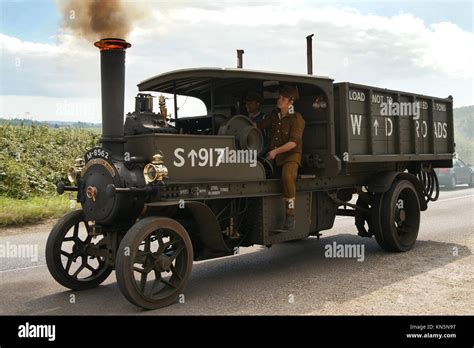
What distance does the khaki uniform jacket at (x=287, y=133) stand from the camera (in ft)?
22.0

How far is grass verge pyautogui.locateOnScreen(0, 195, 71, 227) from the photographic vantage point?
1111 centimetres

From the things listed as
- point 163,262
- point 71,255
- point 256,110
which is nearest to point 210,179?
point 163,262

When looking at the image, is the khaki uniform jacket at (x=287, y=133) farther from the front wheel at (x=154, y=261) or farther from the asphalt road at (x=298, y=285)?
the front wheel at (x=154, y=261)

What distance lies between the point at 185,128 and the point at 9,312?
9.58ft

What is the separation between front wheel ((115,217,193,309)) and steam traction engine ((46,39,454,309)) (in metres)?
0.01

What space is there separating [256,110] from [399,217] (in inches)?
117

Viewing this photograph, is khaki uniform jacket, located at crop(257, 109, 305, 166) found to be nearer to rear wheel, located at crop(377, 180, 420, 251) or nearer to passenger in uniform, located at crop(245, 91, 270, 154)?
passenger in uniform, located at crop(245, 91, 270, 154)

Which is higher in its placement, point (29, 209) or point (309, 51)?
point (309, 51)

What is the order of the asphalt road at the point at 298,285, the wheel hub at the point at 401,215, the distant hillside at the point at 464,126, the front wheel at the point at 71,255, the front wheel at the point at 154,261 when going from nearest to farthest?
the front wheel at the point at 154,261
the asphalt road at the point at 298,285
the front wheel at the point at 71,255
the wheel hub at the point at 401,215
the distant hillside at the point at 464,126

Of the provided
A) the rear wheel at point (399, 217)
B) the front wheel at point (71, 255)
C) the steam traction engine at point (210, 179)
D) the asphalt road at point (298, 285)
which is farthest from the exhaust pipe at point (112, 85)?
the rear wheel at point (399, 217)

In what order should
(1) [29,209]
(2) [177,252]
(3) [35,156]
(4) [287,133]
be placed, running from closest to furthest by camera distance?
(2) [177,252], (4) [287,133], (1) [29,209], (3) [35,156]

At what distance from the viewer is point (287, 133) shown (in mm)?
6797

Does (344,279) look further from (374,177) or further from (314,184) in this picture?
(374,177)

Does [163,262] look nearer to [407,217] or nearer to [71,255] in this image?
[71,255]
